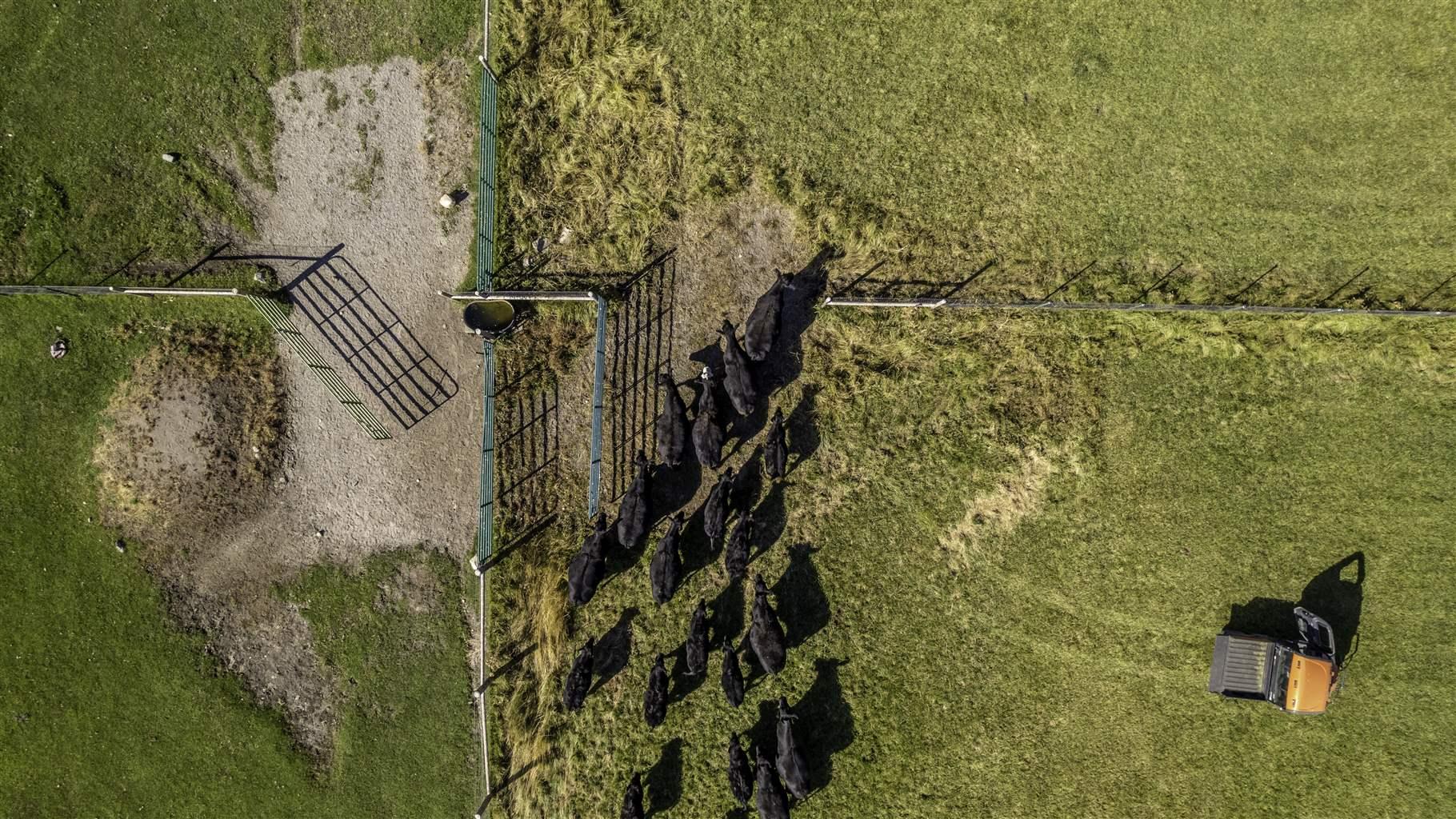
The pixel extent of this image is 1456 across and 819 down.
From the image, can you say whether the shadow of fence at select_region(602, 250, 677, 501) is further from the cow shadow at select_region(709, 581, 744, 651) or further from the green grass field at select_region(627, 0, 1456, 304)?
the cow shadow at select_region(709, 581, 744, 651)

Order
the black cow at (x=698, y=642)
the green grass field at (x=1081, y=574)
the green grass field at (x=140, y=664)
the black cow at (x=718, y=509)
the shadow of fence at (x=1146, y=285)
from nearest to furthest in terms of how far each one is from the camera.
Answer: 1. the shadow of fence at (x=1146, y=285)
2. the green grass field at (x=1081, y=574)
3. the black cow at (x=718, y=509)
4. the black cow at (x=698, y=642)
5. the green grass field at (x=140, y=664)

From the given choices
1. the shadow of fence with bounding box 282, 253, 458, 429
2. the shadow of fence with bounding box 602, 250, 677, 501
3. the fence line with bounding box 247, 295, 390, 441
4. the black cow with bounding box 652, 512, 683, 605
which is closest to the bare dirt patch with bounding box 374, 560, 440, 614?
Answer: the fence line with bounding box 247, 295, 390, 441

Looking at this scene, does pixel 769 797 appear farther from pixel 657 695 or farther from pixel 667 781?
pixel 657 695

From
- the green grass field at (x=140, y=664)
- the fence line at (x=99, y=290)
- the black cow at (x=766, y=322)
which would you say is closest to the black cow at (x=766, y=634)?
the black cow at (x=766, y=322)

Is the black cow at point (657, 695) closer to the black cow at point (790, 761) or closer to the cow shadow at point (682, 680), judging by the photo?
the cow shadow at point (682, 680)

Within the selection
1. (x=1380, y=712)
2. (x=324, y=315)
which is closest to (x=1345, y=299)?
(x=1380, y=712)

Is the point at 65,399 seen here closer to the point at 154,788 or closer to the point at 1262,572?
the point at 154,788
